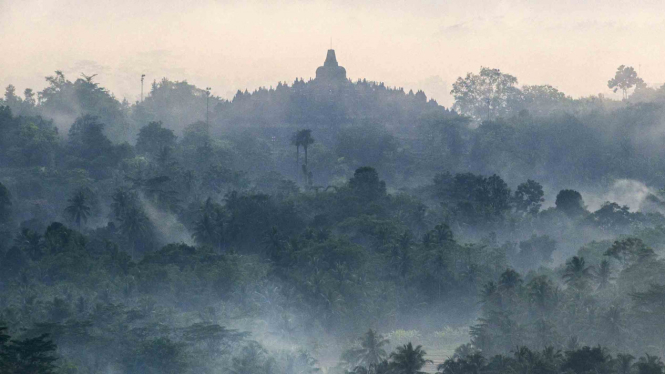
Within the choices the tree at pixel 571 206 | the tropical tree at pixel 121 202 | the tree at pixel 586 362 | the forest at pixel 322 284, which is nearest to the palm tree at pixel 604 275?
the forest at pixel 322 284

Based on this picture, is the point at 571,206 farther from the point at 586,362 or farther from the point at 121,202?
the point at 586,362

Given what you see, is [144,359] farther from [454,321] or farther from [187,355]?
[454,321]

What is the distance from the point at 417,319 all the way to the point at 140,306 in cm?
3376

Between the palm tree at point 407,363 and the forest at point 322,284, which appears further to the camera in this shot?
the forest at point 322,284

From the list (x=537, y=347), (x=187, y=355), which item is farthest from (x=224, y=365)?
(x=537, y=347)

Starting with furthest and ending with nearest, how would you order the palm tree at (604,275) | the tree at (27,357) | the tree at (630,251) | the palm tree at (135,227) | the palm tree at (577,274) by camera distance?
the palm tree at (135,227) < the tree at (630,251) < the palm tree at (604,275) < the palm tree at (577,274) < the tree at (27,357)

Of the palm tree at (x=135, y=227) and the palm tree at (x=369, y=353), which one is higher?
the palm tree at (x=135, y=227)

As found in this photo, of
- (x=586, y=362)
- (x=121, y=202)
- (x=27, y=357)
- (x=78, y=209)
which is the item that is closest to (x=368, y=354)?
(x=586, y=362)

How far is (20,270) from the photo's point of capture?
161 metres

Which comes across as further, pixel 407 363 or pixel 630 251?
pixel 630 251

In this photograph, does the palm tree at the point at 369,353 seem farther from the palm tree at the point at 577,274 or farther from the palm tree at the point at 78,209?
the palm tree at the point at 78,209

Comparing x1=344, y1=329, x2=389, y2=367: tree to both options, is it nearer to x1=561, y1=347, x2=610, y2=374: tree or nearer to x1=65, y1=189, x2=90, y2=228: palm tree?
x1=561, y1=347, x2=610, y2=374: tree

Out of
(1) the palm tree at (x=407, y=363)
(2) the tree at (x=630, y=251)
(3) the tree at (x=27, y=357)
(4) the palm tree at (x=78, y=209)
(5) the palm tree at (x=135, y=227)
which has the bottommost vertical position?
(1) the palm tree at (x=407, y=363)

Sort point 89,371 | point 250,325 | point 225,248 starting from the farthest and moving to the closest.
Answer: point 225,248 < point 250,325 < point 89,371
